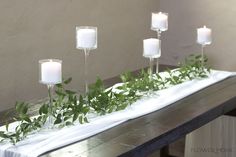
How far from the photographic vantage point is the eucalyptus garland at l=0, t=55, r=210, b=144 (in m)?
1.52

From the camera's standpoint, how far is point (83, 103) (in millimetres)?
1681

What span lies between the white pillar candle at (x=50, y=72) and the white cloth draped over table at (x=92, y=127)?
178 millimetres

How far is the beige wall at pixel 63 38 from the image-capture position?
283cm

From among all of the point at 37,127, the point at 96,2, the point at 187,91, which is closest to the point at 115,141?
the point at 37,127

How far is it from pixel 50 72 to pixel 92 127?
0.25 m

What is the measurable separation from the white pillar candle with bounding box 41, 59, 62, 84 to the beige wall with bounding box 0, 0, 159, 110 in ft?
4.29

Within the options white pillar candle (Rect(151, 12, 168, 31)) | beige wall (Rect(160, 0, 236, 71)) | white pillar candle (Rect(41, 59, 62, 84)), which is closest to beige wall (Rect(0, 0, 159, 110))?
beige wall (Rect(160, 0, 236, 71))

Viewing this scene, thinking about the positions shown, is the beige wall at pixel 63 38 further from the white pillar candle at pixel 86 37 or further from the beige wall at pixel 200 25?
the white pillar candle at pixel 86 37

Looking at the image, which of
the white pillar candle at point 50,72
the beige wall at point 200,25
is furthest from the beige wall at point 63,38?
the white pillar candle at point 50,72

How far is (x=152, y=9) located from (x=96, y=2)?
0.81m

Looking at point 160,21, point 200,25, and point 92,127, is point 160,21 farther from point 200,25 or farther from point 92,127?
point 200,25

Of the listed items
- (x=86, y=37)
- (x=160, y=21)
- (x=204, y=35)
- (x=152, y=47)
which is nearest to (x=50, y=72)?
(x=86, y=37)

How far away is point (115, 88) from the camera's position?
205 centimetres

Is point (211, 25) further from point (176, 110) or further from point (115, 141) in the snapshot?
point (115, 141)
